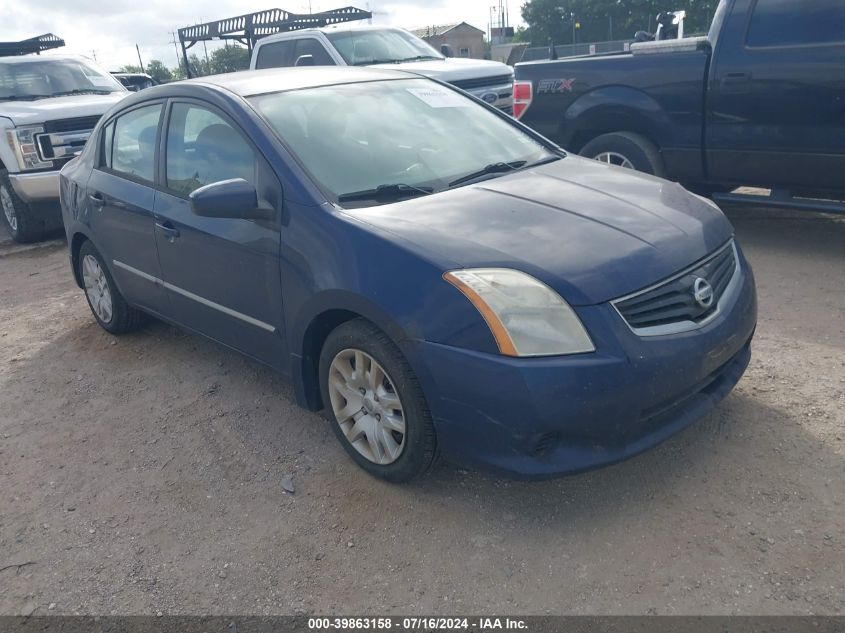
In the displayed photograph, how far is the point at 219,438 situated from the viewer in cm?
377

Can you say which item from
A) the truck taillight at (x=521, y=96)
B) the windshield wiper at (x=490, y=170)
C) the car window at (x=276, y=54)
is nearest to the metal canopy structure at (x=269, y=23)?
the car window at (x=276, y=54)

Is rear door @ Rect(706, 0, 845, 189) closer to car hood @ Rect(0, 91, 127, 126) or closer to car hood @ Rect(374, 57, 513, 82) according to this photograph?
car hood @ Rect(374, 57, 513, 82)

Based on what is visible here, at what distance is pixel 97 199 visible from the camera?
185 inches

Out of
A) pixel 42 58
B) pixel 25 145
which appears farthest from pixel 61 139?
A: pixel 42 58

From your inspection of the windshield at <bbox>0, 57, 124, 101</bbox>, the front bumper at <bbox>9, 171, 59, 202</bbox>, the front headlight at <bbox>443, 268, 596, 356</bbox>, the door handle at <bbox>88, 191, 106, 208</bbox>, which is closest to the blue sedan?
the front headlight at <bbox>443, 268, 596, 356</bbox>

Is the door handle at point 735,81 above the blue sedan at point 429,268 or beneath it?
above

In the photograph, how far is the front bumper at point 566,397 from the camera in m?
2.57

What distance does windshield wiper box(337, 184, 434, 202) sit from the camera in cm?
327

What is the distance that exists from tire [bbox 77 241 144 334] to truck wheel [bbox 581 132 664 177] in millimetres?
3828

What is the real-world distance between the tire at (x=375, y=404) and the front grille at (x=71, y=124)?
247 inches

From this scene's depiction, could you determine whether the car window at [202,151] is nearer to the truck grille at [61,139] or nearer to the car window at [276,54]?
the truck grille at [61,139]

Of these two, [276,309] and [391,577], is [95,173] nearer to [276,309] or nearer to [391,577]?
[276,309]

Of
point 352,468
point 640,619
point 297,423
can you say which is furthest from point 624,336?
point 297,423

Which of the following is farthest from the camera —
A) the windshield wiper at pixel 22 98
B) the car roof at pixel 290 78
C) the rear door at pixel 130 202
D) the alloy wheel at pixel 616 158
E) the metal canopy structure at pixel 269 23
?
the metal canopy structure at pixel 269 23
